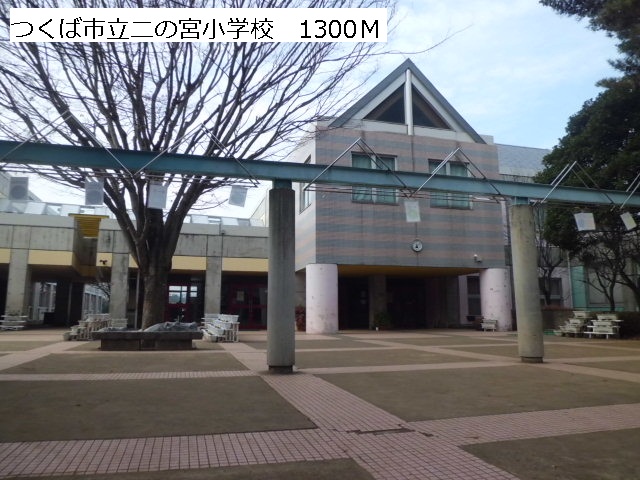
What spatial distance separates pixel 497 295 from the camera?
28109 mm

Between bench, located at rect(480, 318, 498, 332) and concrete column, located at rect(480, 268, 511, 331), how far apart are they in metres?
0.45

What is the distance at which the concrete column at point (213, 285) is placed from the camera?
29.2 meters

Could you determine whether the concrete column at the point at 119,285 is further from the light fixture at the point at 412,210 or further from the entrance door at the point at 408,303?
the light fixture at the point at 412,210

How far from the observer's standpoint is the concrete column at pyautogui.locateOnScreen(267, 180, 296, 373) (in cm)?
1030

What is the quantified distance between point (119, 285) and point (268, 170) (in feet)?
70.4

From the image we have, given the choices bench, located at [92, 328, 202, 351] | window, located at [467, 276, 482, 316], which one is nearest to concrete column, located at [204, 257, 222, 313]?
bench, located at [92, 328, 202, 351]

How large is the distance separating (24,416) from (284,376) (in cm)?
471

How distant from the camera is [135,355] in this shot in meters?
13.6

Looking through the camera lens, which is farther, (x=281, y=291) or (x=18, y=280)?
(x=18, y=280)

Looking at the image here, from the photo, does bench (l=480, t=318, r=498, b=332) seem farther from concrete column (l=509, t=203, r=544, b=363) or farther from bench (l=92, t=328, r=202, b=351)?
bench (l=92, t=328, r=202, b=351)

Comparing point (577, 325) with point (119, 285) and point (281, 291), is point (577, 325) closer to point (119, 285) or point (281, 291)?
point (281, 291)

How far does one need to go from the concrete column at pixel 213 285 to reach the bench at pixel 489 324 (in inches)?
585

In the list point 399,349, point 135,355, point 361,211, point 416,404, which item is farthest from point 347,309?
point 416,404

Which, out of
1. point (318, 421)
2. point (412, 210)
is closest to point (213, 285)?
point (412, 210)
